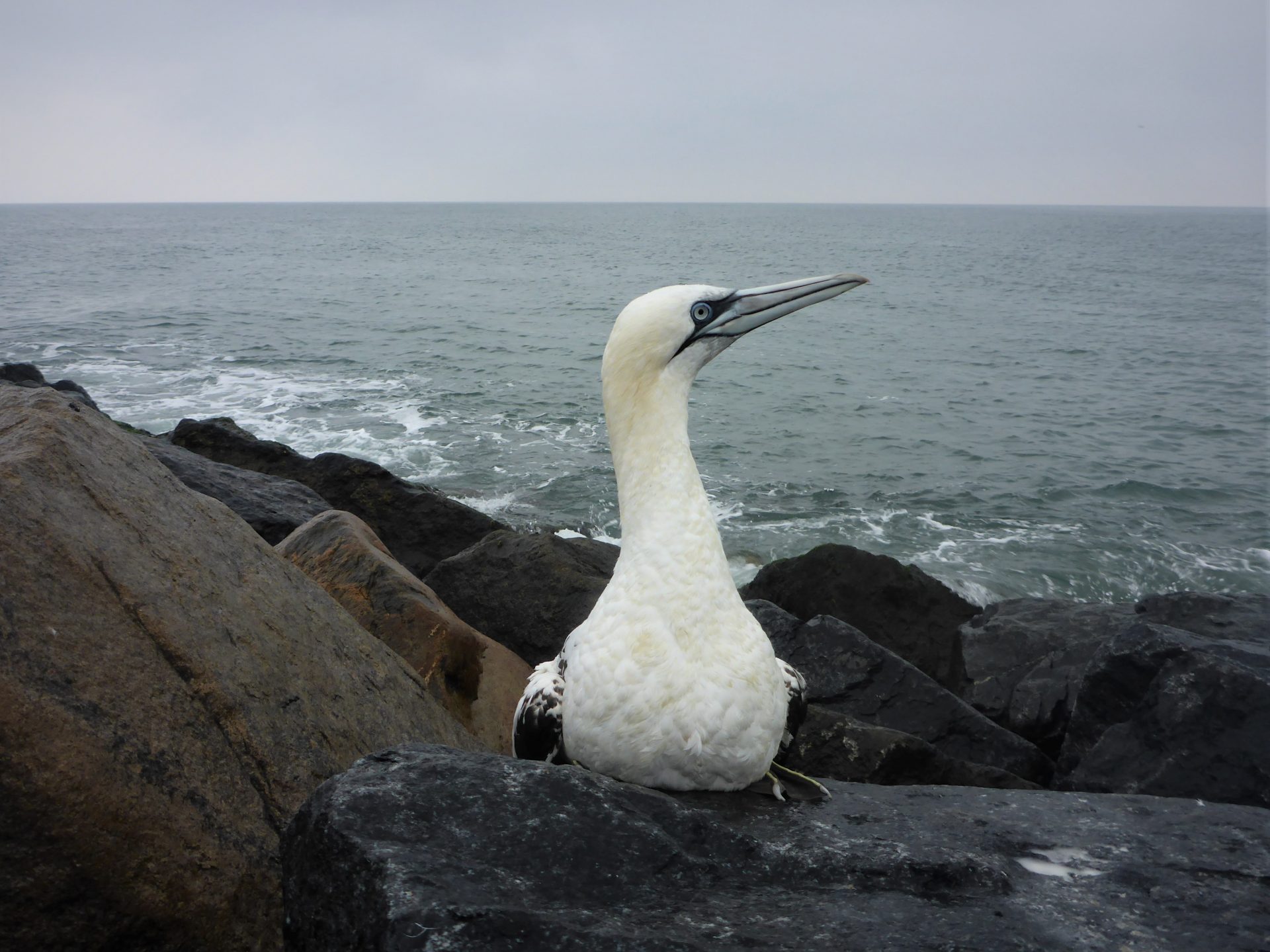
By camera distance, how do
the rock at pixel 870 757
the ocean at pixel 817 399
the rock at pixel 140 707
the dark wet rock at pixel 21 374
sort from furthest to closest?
the ocean at pixel 817 399
the dark wet rock at pixel 21 374
the rock at pixel 870 757
the rock at pixel 140 707

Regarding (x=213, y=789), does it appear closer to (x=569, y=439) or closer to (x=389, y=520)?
(x=389, y=520)

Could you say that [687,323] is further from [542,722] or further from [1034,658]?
[1034,658]

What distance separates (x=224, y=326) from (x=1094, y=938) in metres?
32.2

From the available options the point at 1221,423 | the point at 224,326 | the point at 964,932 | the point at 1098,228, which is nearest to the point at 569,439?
the point at 1221,423

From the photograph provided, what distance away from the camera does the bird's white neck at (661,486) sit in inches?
135

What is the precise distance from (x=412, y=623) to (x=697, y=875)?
304cm

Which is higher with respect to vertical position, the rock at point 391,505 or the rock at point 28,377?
the rock at point 28,377

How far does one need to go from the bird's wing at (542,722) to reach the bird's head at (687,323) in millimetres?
1205

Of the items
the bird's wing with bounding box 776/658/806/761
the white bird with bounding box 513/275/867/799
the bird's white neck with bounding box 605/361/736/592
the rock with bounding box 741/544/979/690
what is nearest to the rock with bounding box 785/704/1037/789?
the bird's wing with bounding box 776/658/806/761

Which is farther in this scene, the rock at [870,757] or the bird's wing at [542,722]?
the rock at [870,757]

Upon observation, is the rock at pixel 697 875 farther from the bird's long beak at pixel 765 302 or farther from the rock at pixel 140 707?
the bird's long beak at pixel 765 302

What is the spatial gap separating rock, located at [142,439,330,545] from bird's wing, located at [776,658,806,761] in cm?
429

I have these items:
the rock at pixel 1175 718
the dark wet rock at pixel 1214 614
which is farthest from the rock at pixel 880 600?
the rock at pixel 1175 718

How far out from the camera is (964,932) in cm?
216
